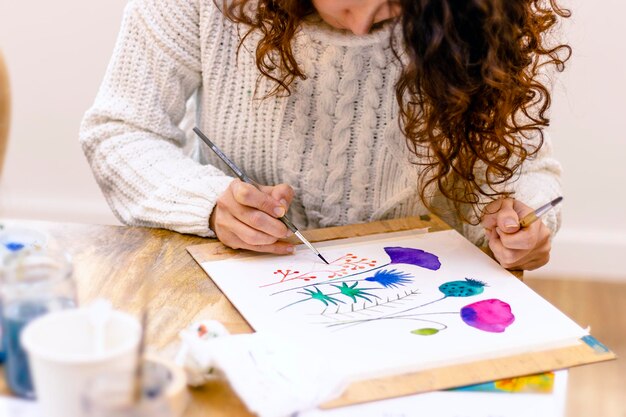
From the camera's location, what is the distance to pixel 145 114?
4.35 feet

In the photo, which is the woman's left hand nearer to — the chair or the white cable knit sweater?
the white cable knit sweater

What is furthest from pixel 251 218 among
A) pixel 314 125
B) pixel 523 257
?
pixel 523 257

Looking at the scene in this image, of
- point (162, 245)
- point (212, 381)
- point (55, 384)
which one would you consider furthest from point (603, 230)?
point (55, 384)

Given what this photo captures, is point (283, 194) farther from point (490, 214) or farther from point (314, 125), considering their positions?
point (490, 214)

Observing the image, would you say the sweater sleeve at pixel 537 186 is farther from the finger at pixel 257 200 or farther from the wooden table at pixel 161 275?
the finger at pixel 257 200

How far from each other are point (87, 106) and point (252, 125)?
1.29 metres

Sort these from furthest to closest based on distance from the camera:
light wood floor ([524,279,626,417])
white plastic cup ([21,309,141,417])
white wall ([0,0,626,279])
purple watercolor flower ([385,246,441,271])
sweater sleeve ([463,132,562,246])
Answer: white wall ([0,0,626,279]) → light wood floor ([524,279,626,417]) → sweater sleeve ([463,132,562,246]) → purple watercolor flower ([385,246,441,271]) → white plastic cup ([21,309,141,417])

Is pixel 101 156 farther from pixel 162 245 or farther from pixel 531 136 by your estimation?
pixel 531 136

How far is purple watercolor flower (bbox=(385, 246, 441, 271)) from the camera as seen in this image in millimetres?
1125

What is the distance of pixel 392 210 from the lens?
4.55 ft

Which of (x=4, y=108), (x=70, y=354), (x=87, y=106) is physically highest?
(x=4, y=108)

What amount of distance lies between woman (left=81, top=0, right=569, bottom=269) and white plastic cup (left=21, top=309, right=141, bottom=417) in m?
0.44

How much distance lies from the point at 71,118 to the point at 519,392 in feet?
6.44

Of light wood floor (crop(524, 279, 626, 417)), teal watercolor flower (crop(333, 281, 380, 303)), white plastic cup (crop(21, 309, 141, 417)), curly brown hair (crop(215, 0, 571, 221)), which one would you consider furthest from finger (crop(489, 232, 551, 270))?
light wood floor (crop(524, 279, 626, 417))
